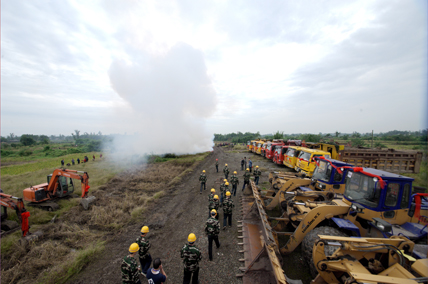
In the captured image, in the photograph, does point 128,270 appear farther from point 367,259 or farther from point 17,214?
point 17,214

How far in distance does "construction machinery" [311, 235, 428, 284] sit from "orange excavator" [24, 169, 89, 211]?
1302 cm

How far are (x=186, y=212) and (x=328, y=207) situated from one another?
7116mm

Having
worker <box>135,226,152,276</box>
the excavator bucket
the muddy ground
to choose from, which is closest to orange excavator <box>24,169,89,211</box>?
the muddy ground

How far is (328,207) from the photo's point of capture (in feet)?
17.3

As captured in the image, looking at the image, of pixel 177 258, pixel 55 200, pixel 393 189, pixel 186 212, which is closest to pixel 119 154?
pixel 55 200

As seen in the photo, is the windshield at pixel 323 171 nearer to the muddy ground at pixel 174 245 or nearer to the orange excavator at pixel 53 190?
the muddy ground at pixel 174 245

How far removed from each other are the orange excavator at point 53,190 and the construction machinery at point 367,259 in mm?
13020

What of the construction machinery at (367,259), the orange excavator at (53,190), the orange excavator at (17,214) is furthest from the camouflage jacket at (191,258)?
the orange excavator at (53,190)

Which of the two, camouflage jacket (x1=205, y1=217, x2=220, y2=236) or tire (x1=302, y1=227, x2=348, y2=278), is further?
camouflage jacket (x1=205, y1=217, x2=220, y2=236)

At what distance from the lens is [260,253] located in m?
4.43

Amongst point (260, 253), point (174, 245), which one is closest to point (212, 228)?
point (260, 253)

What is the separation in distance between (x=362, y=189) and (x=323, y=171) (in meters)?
3.32

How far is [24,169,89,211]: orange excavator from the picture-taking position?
35.3ft

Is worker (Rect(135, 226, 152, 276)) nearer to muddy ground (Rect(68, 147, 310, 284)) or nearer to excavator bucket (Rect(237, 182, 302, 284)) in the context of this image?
muddy ground (Rect(68, 147, 310, 284))
